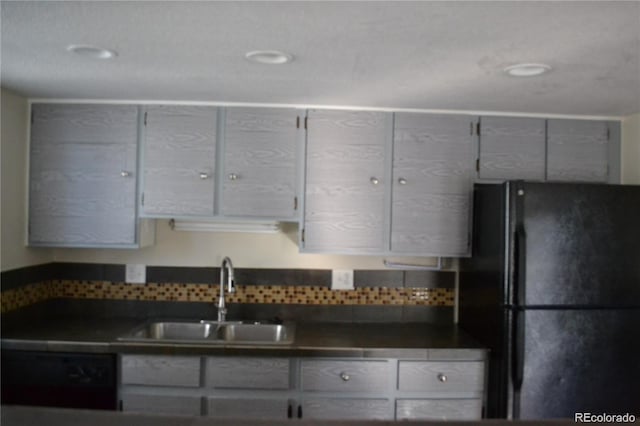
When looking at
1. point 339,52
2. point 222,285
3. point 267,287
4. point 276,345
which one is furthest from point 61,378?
point 339,52

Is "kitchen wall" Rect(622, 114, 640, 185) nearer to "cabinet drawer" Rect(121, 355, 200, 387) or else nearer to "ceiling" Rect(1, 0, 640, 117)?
"ceiling" Rect(1, 0, 640, 117)

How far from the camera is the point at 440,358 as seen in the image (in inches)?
85.5

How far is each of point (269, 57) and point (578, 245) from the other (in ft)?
5.12

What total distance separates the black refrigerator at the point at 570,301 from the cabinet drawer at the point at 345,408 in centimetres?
55

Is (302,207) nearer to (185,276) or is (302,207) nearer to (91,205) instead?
(185,276)

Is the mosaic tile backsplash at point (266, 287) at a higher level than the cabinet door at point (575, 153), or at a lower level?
lower

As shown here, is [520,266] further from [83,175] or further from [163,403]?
Answer: [83,175]

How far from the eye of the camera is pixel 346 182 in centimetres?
241

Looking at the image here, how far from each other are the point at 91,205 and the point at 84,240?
0.63ft

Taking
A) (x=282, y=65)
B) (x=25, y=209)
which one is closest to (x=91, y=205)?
(x=25, y=209)

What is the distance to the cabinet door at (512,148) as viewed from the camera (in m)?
2.42

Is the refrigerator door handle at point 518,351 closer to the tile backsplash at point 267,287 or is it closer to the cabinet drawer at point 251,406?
the tile backsplash at point 267,287

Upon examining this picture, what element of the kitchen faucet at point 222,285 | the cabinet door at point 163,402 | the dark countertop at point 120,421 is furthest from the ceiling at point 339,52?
the cabinet door at point 163,402

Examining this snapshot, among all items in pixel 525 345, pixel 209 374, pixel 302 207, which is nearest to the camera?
pixel 525 345
